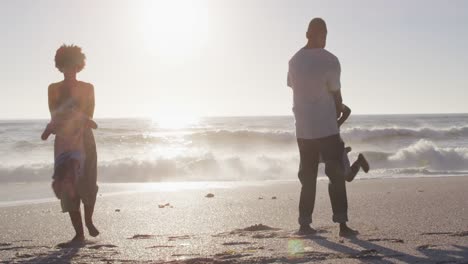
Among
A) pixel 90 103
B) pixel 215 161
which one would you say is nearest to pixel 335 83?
pixel 90 103

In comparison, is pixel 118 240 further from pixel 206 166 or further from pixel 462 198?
pixel 206 166

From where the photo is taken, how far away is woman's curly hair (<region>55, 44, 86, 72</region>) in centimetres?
505

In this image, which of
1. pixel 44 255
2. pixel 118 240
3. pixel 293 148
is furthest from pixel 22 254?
pixel 293 148

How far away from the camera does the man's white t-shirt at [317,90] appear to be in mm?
5020

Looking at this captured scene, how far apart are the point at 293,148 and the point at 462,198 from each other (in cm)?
2029

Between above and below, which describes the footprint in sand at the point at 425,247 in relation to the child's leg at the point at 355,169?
below

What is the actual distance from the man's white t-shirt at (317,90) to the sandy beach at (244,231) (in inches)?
32.8

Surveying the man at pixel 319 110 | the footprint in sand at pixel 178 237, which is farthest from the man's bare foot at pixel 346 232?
the footprint in sand at pixel 178 237

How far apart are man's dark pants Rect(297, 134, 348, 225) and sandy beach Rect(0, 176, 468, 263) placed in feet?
0.63

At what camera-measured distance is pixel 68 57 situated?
16.6ft

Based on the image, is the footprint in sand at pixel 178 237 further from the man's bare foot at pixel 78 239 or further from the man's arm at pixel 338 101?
the man's arm at pixel 338 101

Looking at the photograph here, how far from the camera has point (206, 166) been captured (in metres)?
17.1

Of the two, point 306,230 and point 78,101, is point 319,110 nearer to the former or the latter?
point 306,230

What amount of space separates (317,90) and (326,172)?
26.2 inches
